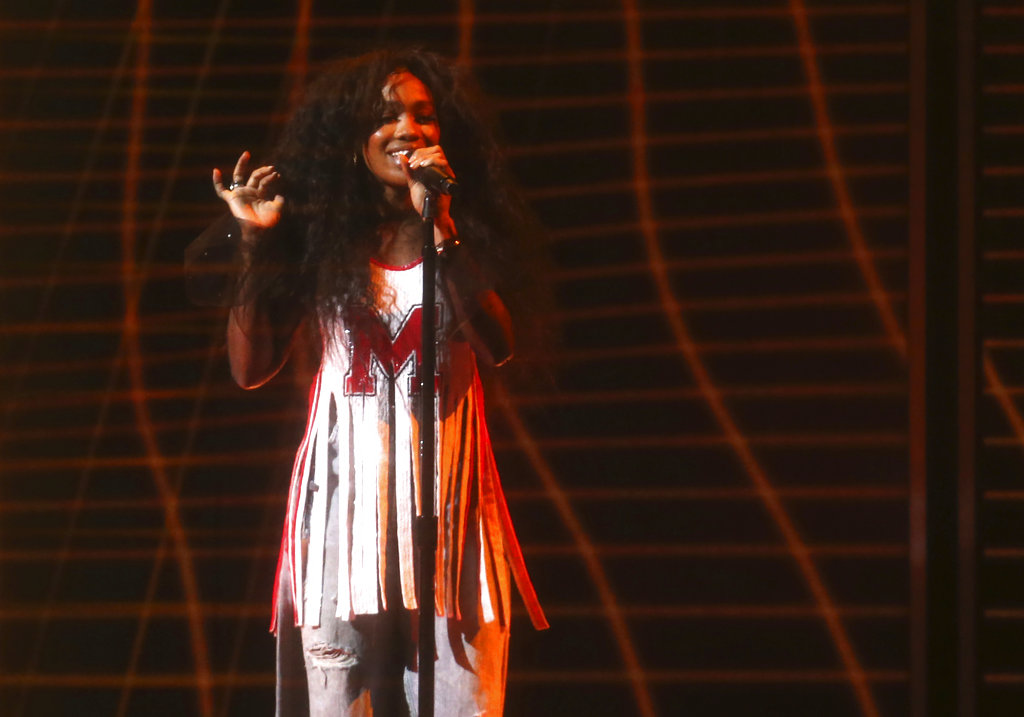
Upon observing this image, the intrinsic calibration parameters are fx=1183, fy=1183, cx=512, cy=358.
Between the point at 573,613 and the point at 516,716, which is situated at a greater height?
the point at 573,613

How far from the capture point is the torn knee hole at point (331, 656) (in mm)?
2199

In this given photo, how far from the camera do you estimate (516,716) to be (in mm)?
2639

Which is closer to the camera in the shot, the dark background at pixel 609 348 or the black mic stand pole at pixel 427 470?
the black mic stand pole at pixel 427 470

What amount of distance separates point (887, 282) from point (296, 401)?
53.8 inches

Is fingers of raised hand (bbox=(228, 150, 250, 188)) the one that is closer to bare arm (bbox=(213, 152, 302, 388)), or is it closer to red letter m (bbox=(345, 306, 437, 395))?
bare arm (bbox=(213, 152, 302, 388))

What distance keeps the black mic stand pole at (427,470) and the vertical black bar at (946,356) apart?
121 cm

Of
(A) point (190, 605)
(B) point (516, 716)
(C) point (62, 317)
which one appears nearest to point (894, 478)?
(B) point (516, 716)

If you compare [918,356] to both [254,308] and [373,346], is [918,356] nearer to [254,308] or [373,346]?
[373,346]

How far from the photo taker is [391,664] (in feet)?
7.29

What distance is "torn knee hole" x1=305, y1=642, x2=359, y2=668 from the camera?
220 cm

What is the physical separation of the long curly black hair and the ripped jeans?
546mm

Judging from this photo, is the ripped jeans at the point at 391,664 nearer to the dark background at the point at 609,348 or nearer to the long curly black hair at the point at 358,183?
the dark background at the point at 609,348

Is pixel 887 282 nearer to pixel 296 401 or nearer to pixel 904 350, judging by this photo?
pixel 904 350

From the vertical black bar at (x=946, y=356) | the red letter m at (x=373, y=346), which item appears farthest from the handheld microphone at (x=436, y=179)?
the vertical black bar at (x=946, y=356)
